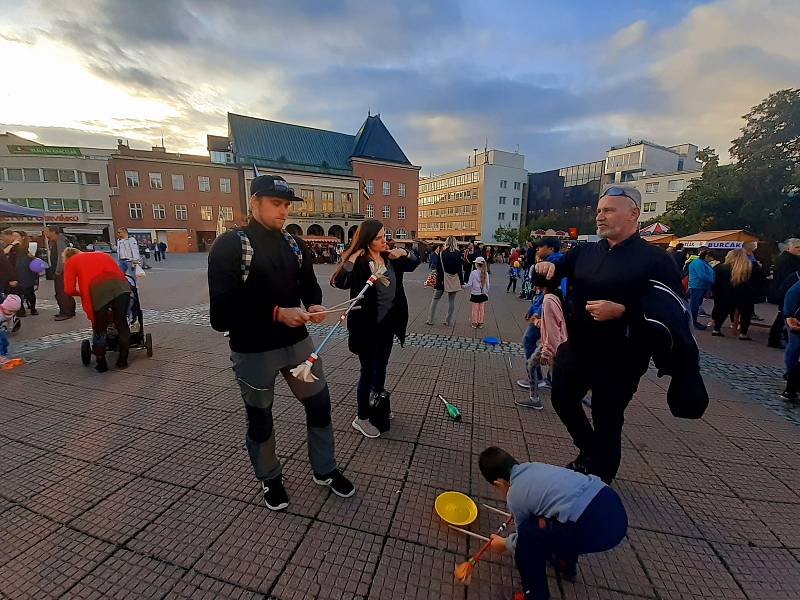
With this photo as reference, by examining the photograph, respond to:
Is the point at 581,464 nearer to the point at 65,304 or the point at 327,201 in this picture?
the point at 65,304

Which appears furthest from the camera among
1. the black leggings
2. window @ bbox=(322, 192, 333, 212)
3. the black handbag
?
window @ bbox=(322, 192, 333, 212)

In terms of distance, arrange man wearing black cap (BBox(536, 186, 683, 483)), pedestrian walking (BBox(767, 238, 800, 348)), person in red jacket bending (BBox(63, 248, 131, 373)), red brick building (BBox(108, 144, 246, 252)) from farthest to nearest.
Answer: red brick building (BBox(108, 144, 246, 252)), pedestrian walking (BBox(767, 238, 800, 348)), person in red jacket bending (BBox(63, 248, 131, 373)), man wearing black cap (BBox(536, 186, 683, 483))

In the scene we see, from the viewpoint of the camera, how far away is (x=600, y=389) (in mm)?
2316

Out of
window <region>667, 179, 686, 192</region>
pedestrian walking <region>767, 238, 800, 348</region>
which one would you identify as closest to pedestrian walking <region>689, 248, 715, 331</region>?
pedestrian walking <region>767, 238, 800, 348</region>

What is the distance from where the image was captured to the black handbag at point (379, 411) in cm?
341

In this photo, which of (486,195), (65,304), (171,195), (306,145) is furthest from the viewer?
(486,195)

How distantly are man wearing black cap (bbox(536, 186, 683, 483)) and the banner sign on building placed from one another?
5714cm

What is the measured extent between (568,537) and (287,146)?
53.8 metres

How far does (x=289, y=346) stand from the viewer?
2363 mm

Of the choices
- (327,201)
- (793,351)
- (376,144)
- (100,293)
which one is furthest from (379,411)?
(376,144)

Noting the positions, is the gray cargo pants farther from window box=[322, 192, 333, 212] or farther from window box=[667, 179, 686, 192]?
window box=[667, 179, 686, 192]

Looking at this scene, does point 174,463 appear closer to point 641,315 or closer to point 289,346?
point 289,346

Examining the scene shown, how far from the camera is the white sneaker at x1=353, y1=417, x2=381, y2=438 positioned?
11.0 feet

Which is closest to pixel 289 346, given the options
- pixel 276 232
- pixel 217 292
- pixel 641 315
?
pixel 217 292
